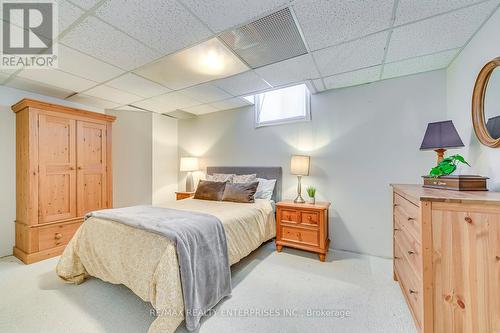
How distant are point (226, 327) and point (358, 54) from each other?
2.77 metres

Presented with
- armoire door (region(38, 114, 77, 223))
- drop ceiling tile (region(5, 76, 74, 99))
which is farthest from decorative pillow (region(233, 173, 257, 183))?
drop ceiling tile (region(5, 76, 74, 99))

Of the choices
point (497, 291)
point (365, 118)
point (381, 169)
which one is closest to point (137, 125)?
point (365, 118)

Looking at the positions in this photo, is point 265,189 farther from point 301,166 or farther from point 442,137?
point 442,137

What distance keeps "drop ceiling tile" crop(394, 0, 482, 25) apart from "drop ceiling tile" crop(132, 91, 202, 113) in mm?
2790

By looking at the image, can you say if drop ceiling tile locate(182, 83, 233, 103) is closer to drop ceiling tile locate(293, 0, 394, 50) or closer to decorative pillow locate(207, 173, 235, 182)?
decorative pillow locate(207, 173, 235, 182)

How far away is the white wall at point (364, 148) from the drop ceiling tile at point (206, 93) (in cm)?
102

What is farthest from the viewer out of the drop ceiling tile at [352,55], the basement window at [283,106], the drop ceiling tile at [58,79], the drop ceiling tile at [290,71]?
the basement window at [283,106]

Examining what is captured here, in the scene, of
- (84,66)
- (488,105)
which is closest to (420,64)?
(488,105)

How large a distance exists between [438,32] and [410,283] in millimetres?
Result: 2097

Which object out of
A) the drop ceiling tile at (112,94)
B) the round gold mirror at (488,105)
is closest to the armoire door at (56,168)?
the drop ceiling tile at (112,94)

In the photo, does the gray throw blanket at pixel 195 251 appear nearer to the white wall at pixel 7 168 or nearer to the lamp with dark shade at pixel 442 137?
the white wall at pixel 7 168

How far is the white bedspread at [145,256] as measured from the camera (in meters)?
1.46

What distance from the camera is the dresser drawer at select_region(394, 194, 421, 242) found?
4.39ft

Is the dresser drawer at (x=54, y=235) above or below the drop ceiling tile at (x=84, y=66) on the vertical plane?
below
